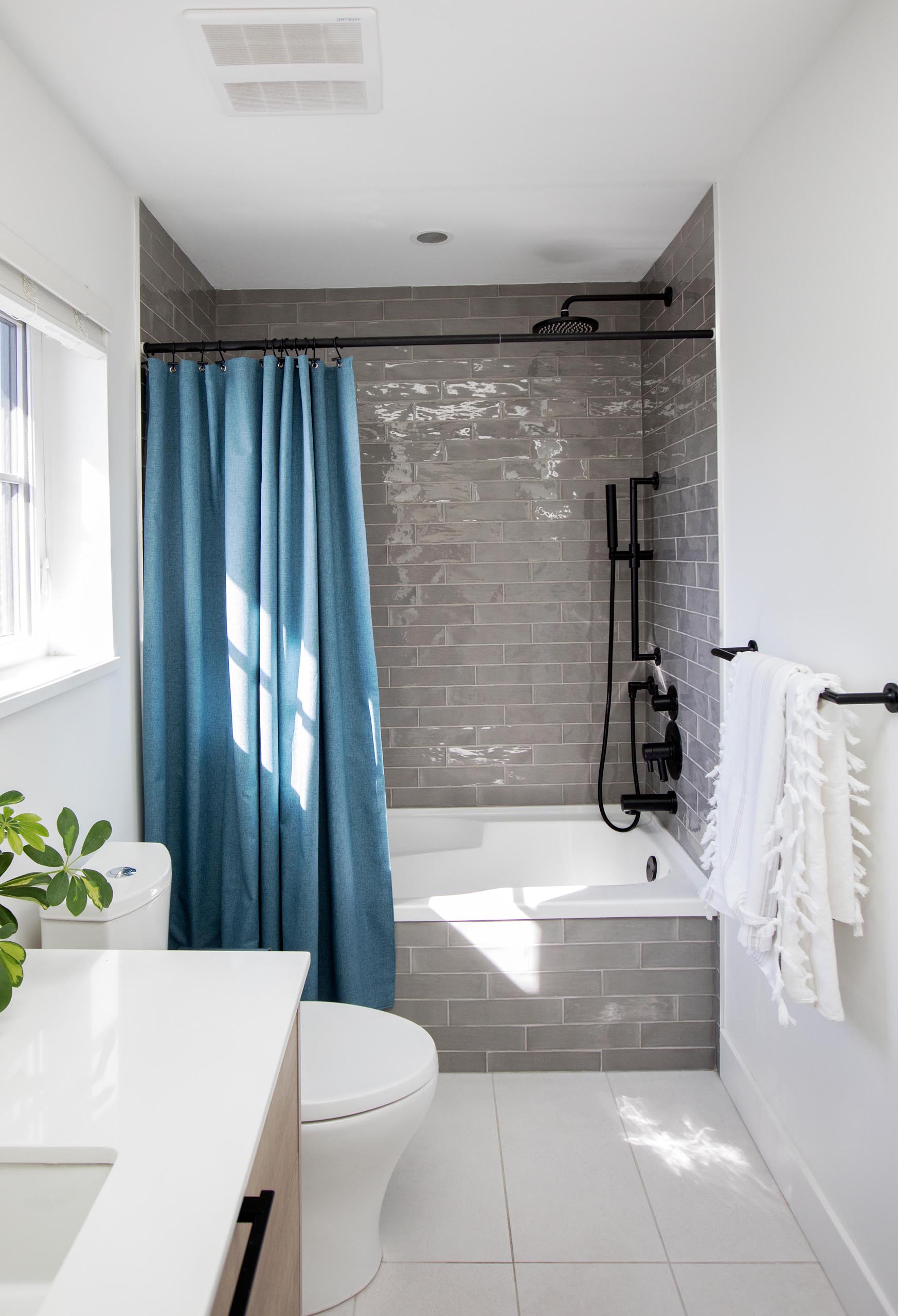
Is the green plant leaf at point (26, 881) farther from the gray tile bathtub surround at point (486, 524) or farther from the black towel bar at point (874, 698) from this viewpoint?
the gray tile bathtub surround at point (486, 524)

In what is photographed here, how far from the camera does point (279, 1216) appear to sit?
3.98 feet

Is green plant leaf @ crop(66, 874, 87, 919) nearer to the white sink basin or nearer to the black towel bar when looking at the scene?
the white sink basin

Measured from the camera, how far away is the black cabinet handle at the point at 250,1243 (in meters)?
0.94

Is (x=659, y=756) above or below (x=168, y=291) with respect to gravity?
below

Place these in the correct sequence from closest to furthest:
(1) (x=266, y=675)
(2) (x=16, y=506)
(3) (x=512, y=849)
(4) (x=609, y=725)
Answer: (2) (x=16, y=506), (1) (x=266, y=675), (3) (x=512, y=849), (4) (x=609, y=725)

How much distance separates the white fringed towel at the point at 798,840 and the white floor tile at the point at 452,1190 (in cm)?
87

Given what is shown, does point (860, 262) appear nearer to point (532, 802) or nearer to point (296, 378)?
point (296, 378)

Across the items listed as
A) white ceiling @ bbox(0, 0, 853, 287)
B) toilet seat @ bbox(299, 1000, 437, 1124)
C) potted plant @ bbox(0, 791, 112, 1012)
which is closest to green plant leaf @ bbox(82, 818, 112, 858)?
potted plant @ bbox(0, 791, 112, 1012)

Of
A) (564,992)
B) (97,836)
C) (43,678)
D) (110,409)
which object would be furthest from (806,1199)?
(110,409)

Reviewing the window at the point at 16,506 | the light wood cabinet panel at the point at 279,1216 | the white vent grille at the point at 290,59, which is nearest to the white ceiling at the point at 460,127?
the white vent grille at the point at 290,59

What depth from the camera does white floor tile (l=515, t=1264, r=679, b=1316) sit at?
1795 millimetres

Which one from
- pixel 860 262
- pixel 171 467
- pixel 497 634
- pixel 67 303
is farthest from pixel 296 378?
pixel 860 262

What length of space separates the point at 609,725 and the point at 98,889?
232cm

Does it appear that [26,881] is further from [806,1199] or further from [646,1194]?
[806,1199]
